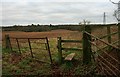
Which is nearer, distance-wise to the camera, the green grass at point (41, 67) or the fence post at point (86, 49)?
the green grass at point (41, 67)

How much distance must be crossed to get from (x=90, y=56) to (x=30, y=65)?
8.86 feet

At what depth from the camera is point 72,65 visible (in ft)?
33.8

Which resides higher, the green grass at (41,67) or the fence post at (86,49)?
the fence post at (86,49)

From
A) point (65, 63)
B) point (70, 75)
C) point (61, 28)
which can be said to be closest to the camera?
point (70, 75)

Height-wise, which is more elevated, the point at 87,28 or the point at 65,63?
the point at 87,28

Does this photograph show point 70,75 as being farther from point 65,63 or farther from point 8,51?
point 8,51

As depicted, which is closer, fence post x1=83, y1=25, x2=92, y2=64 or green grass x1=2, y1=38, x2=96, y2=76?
green grass x1=2, y1=38, x2=96, y2=76

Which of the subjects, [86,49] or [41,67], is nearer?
[86,49]

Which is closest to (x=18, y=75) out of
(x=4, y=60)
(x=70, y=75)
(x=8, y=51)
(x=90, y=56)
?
(x=70, y=75)

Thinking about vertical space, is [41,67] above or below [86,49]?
below

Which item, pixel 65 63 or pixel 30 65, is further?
pixel 30 65

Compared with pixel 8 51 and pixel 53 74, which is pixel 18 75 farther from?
pixel 8 51

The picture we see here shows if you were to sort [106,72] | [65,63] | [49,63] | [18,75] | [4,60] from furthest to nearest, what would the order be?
[4,60] → [49,63] → [65,63] → [18,75] → [106,72]

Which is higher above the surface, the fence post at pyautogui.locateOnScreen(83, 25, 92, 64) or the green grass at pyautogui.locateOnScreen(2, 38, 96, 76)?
the fence post at pyautogui.locateOnScreen(83, 25, 92, 64)
